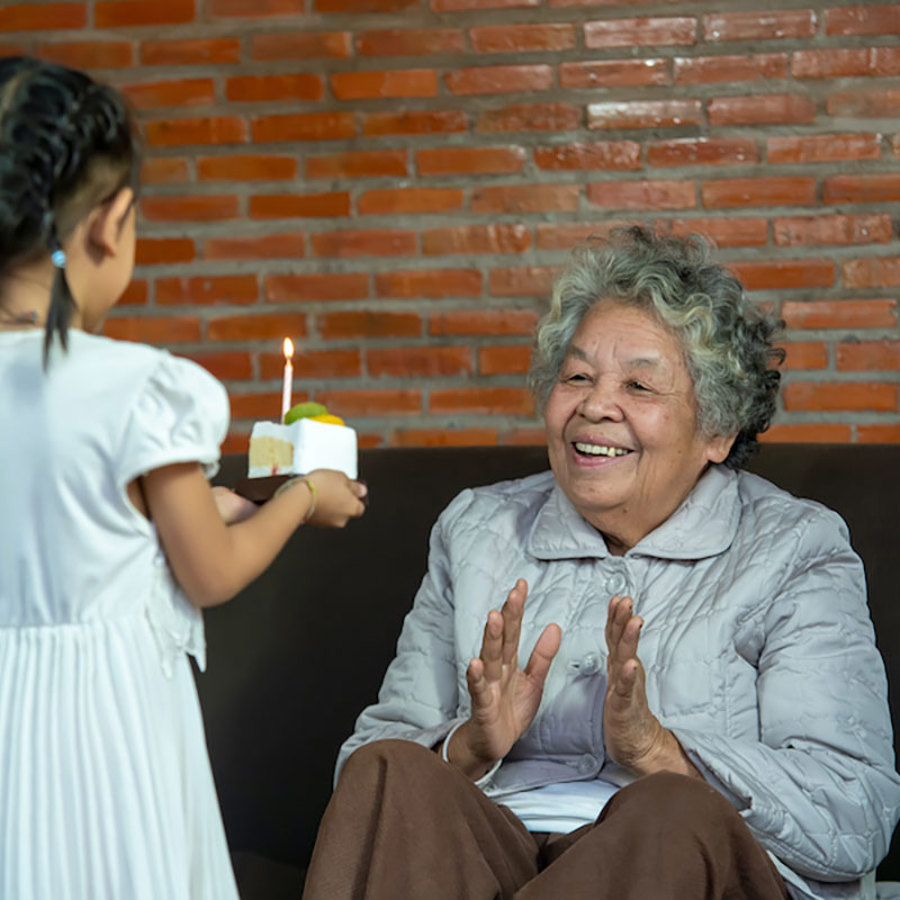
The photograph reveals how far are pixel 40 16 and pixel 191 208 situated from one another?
54 cm

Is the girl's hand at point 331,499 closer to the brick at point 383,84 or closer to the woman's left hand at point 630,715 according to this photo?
the woman's left hand at point 630,715

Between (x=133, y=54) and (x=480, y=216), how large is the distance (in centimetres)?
83

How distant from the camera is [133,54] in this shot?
9.46 feet

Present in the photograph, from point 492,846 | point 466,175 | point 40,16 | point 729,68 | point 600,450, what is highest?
point 40,16

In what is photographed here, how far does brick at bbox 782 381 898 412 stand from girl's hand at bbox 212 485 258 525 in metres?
1.58

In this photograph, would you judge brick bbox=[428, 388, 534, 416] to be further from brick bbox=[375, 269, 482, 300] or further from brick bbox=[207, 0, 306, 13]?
brick bbox=[207, 0, 306, 13]

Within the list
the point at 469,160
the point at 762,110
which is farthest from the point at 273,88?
the point at 762,110

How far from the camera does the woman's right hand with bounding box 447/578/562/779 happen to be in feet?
5.42

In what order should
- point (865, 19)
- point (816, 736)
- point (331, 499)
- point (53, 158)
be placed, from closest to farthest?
point (53, 158), point (331, 499), point (816, 736), point (865, 19)

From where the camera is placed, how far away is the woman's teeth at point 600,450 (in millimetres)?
1973

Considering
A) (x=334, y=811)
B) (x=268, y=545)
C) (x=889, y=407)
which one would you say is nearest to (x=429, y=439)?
(x=889, y=407)

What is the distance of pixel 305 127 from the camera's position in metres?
2.82

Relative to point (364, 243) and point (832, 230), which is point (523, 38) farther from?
point (832, 230)

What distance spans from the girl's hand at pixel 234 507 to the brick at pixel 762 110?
1.63m
